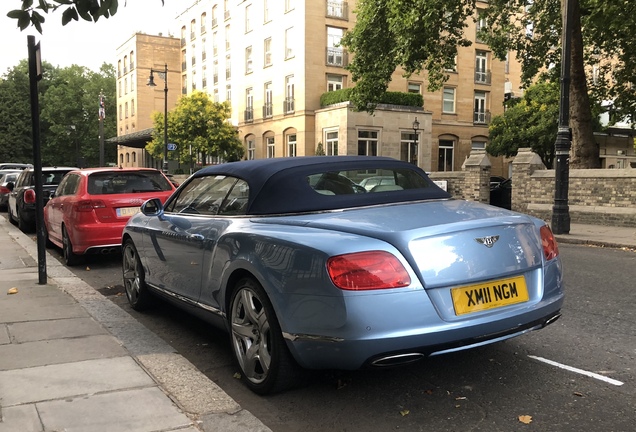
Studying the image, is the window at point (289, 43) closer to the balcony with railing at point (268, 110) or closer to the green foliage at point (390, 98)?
the green foliage at point (390, 98)

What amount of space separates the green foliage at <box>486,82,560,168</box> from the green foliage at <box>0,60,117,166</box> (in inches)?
2138

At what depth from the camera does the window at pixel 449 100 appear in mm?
43500

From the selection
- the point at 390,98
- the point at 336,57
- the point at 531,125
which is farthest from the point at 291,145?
the point at 531,125

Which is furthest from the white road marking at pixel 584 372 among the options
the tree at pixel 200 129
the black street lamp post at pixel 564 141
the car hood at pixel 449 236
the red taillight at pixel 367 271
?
the tree at pixel 200 129

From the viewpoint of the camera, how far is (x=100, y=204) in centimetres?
851

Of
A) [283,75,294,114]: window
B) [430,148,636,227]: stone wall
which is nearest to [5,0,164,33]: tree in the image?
[430,148,636,227]: stone wall

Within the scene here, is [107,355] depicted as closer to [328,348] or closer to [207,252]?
[207,252]

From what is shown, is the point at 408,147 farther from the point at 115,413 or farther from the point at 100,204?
the point at 115,413

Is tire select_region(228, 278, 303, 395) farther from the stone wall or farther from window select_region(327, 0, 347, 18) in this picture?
window select_region(327, 0, 347, 18)

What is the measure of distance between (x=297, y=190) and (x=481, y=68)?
44.7 metres

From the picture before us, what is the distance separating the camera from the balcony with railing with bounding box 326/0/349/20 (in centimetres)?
3947

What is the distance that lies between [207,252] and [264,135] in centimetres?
4158

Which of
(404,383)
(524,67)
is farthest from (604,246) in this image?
(524,67)

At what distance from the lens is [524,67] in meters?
25.2
